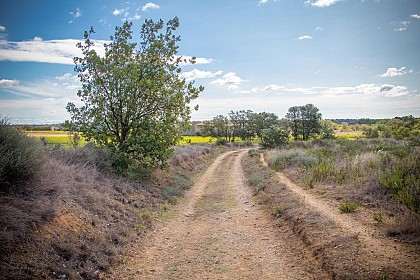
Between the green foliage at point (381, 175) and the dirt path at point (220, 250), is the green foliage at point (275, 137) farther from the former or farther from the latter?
the dirt path at point (220, 250)

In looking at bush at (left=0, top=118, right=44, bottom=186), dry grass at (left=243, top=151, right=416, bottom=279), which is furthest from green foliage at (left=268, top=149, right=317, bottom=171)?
bush at (left=0, top=118, right=44, bottom=186)

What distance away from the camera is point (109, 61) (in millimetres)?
13602

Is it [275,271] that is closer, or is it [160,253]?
[275,271]

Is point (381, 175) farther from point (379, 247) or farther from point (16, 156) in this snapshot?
point (16, 156)

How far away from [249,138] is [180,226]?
9730 centimetres

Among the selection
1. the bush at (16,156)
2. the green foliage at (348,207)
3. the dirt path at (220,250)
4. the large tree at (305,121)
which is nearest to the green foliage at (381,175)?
the green foliage at (348,207)

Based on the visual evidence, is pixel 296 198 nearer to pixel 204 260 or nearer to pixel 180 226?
pixel 180 226

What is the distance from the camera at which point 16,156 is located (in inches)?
269

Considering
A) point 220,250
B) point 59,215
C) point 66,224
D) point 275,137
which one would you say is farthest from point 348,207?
point 275,137

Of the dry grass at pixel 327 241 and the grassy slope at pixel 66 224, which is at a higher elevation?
the grassy slope at pixel 66 224

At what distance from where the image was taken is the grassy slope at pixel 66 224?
5023 millimetres

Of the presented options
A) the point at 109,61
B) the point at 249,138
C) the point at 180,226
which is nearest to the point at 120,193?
the point at 180,226

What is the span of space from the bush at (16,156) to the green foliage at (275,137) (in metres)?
38.5

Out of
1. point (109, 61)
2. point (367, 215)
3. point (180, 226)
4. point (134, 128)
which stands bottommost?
point (180, 226)
